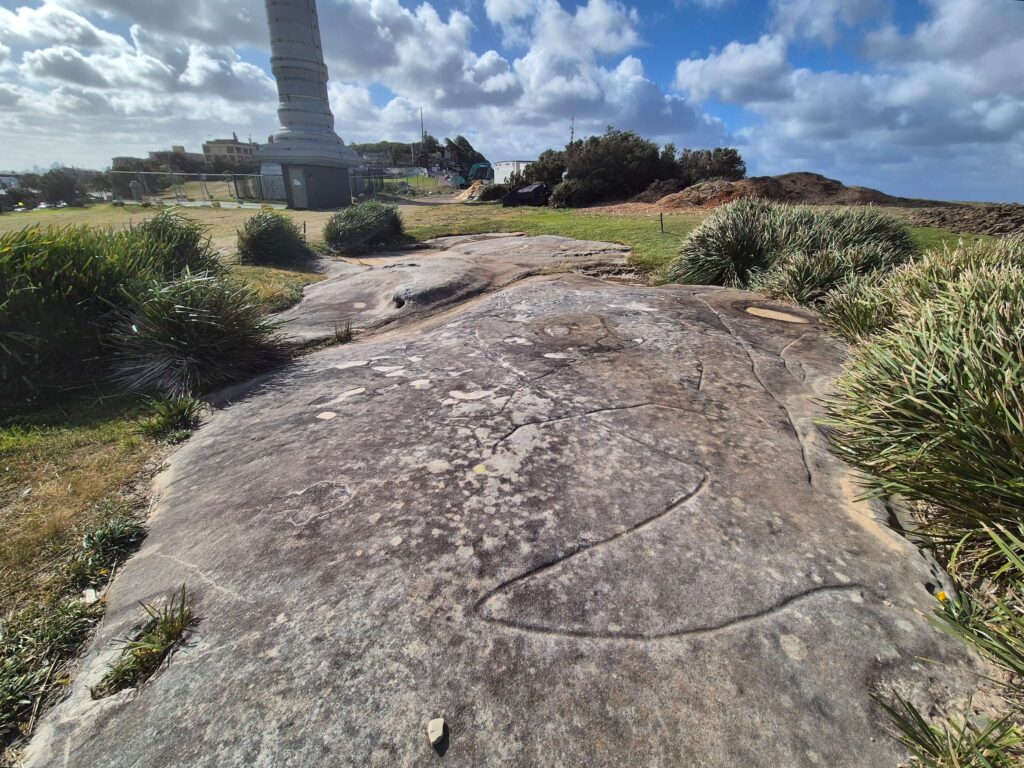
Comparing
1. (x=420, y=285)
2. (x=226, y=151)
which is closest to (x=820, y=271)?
(x=420, y=285)

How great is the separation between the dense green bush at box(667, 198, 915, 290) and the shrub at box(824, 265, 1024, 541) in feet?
10.6

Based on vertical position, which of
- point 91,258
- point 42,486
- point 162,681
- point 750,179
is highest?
point 750,179

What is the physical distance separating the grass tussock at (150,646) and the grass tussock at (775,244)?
20.3ft

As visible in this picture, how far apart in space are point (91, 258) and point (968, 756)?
6507 mm

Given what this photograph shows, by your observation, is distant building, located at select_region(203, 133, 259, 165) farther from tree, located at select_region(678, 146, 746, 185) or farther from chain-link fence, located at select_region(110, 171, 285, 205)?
tree, located at select_region(678, 146, 746, 185)

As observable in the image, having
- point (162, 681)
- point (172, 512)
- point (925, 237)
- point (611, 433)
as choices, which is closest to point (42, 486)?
point (172, 512)

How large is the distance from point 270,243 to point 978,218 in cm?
Answer: 1700

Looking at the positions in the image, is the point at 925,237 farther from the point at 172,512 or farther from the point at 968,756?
the point at 172,512

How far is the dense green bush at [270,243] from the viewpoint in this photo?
1080 centimetres

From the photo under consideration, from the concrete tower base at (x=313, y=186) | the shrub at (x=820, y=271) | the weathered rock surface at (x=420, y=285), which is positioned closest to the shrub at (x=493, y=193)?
the concrete tower base at (x=313, y=186)

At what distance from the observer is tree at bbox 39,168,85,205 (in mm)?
28875

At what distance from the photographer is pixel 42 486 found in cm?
271

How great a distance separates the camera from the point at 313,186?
21547 millimetres

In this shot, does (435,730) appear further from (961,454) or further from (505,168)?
(505,168)
